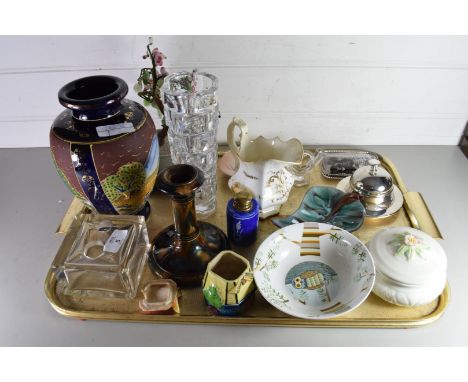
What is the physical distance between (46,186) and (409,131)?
0.94 meters

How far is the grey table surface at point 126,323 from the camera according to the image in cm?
65

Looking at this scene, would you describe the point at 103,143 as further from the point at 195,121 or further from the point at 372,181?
the point at 372,181

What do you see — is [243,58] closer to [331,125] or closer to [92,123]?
[331,125]

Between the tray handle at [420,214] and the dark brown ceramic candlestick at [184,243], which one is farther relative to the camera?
the tray handle at [420,214]

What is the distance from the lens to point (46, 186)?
99cm

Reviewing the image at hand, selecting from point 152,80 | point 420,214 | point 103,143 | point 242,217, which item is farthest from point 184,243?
point 420,214

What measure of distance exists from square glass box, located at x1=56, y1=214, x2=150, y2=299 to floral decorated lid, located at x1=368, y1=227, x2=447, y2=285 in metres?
0.41

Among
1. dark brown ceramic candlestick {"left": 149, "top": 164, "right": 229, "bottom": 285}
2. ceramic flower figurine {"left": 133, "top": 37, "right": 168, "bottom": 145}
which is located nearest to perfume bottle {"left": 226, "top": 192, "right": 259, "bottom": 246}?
dark brown ceramic candlestick {"left": 149, "top": 164, "right": 229, "bottom": 285}

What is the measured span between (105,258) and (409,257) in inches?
19.8

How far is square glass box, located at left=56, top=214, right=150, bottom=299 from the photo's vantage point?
0.67 m

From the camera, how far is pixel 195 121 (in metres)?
0.76

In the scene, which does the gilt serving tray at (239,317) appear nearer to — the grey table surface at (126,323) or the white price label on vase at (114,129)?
the grey table surface at (126,323)

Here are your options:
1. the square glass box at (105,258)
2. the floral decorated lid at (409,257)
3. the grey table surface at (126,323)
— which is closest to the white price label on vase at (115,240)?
the square glass box at (105,258)

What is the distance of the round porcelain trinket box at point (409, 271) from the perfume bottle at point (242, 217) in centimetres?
22
